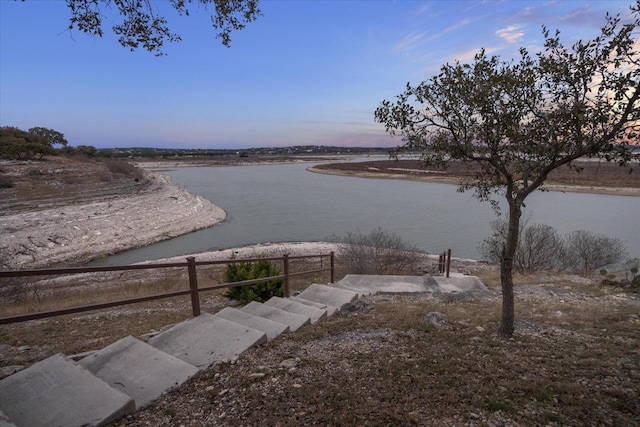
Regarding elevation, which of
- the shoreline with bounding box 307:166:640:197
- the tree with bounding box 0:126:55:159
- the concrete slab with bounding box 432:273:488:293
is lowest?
the shoreline with bounding box 307:166:640:197

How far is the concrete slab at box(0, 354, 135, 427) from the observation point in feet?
9.36

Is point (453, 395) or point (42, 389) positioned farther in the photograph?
point (453, 395)

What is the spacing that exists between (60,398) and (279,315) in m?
3.39

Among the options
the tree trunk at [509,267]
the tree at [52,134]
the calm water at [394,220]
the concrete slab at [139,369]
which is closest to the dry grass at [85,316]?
the concrete slab at [139,369]

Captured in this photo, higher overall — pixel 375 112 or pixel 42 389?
pixel 375 112

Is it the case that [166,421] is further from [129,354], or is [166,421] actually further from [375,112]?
[375,112]

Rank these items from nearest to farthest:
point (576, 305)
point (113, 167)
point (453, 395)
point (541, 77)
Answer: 1. point (453, 395)
2. point (541, 77)
3. point (576, 305)
4. point (113, 167)

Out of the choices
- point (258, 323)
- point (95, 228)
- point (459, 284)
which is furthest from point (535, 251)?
point (95, 228)

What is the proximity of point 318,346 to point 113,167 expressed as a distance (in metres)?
64.9

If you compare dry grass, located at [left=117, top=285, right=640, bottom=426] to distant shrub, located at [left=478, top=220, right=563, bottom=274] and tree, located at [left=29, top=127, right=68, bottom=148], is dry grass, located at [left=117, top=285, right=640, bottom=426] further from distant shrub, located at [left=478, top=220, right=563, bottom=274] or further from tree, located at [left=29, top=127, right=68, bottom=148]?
tree, located at [left=29, top=127, right=68, bottom=148]

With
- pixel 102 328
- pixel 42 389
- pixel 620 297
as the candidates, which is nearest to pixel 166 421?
pixel 42 389

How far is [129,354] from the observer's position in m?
3.90

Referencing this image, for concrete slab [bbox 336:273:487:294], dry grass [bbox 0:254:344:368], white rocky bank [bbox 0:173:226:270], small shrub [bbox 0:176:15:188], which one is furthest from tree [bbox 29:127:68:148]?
concrete slab [bbox 336:273:487:294]

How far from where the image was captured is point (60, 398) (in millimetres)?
3045
